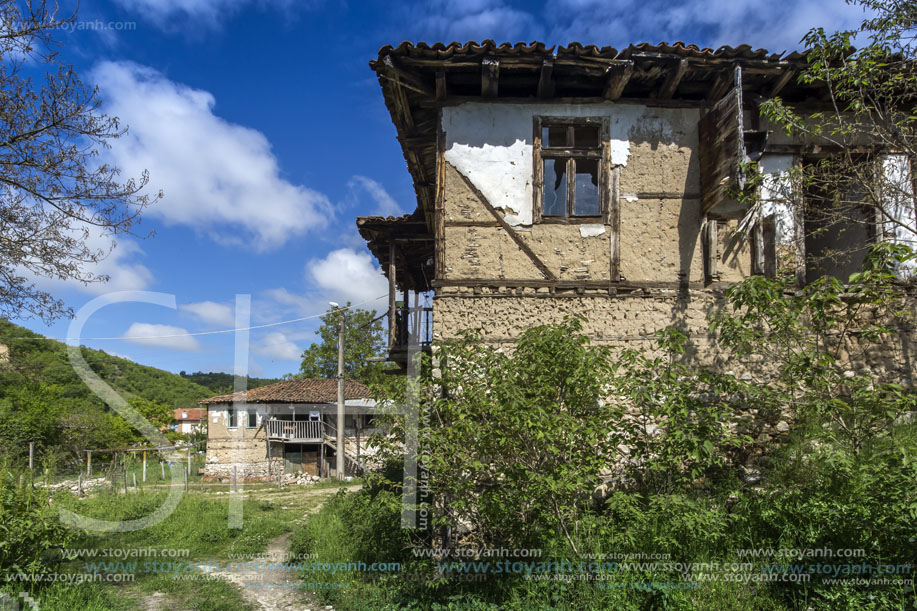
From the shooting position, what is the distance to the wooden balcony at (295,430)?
27312mm

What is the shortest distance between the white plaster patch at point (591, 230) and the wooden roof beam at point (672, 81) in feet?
7.11

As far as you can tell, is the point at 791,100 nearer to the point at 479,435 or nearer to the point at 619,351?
the point at 619,351

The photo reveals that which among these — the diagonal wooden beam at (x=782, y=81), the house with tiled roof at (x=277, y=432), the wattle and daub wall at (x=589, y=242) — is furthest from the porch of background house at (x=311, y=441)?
the diagonal wooden beam at (x=782, y=81)

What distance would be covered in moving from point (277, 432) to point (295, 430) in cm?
97

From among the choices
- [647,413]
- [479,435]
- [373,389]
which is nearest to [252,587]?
[373,389]

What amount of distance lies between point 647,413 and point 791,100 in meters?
5.56

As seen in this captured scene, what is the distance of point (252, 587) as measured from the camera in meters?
7.18

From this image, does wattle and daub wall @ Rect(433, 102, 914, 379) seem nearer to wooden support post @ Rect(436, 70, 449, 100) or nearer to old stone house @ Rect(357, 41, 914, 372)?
old stone house @ Rect(357, 41, 914, 372)

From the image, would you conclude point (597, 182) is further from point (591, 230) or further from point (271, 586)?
point (271, 586)

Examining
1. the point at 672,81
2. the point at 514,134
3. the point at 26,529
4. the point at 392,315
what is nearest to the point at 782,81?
the point at 672,81

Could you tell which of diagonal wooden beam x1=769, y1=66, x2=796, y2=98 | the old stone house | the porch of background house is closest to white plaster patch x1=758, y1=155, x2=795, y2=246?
the old stone house

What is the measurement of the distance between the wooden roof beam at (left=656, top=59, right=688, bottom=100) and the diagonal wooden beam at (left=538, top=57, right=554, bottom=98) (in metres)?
1.59

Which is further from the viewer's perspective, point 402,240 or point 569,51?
point 402,240

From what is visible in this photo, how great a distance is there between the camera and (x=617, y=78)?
705 centimetres
